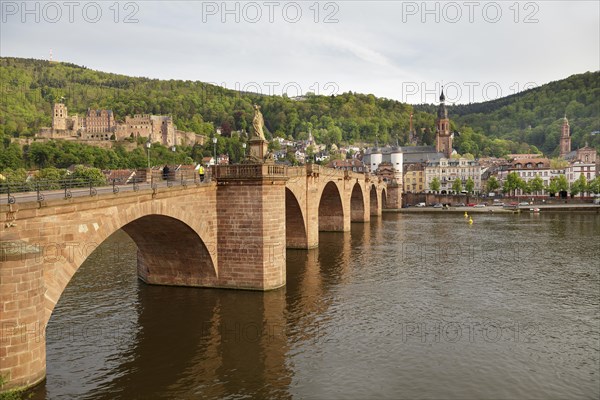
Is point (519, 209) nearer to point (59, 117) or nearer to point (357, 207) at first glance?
point (357, 207)

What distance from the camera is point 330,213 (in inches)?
2451

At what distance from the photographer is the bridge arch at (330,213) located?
61188mm

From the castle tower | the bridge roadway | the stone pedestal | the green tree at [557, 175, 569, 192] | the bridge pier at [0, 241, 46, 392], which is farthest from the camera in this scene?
the castle tower

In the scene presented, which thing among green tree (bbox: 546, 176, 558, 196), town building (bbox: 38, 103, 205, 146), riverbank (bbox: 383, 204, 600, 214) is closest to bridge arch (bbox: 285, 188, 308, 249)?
riverbank (bbox: 383, 204, 600, 214)

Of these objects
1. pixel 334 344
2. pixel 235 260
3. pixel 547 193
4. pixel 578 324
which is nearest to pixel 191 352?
pixel 334 344

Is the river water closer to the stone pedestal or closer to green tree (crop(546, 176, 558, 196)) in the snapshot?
the stone pedestal

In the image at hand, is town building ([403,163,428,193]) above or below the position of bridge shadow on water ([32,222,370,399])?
above

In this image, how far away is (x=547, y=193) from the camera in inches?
4985

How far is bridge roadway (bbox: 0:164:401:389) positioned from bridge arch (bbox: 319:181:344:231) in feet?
24.6

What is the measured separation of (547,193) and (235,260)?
119 meters

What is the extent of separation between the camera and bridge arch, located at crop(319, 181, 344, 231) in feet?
201

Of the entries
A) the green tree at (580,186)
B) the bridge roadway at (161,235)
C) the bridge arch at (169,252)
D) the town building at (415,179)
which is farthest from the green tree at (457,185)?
the bridge arch at (169,252)

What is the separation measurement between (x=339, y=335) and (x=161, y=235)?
11.8 meters

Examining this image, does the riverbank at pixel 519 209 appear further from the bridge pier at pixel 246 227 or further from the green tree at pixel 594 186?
the bridge pier at pixel 246 227
